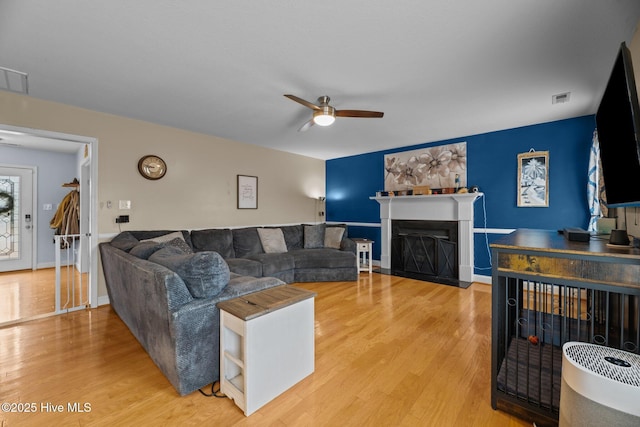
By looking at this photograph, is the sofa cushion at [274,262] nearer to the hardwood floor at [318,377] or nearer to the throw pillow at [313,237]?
the throw pillow at [313,237]

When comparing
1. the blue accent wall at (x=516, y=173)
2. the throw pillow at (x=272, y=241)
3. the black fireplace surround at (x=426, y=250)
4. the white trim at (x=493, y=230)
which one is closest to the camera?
the blue accent wall at (x=516, y=173)

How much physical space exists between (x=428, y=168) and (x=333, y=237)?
6.98 ft

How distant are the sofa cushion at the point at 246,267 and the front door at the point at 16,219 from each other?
15.2 feet

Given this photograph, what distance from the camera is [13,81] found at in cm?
255

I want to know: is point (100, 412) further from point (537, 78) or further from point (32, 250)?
point (32, 250)

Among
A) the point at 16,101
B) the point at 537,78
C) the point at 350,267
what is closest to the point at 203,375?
the point at 350,267

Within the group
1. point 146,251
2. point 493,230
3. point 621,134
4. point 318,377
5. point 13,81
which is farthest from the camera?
point 493,230

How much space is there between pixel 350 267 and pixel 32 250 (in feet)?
20.3

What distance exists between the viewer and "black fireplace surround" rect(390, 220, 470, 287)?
4500 millimetres

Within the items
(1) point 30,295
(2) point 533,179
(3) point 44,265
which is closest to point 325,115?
(2) point 533,179

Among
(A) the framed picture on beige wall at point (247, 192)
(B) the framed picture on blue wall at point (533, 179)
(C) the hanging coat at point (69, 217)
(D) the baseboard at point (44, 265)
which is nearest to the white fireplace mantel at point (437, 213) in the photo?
(B) the framed picture on blue wall at point (533, 179)

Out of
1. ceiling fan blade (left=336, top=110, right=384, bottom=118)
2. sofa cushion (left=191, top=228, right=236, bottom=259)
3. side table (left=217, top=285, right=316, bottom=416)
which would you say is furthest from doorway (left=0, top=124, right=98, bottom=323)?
ceiling fan blade (left=336, top=110, right=384, bottom=118)

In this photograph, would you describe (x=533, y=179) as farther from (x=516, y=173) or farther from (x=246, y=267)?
(x=246, y=267)

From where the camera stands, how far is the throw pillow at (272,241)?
4641 millimetres
